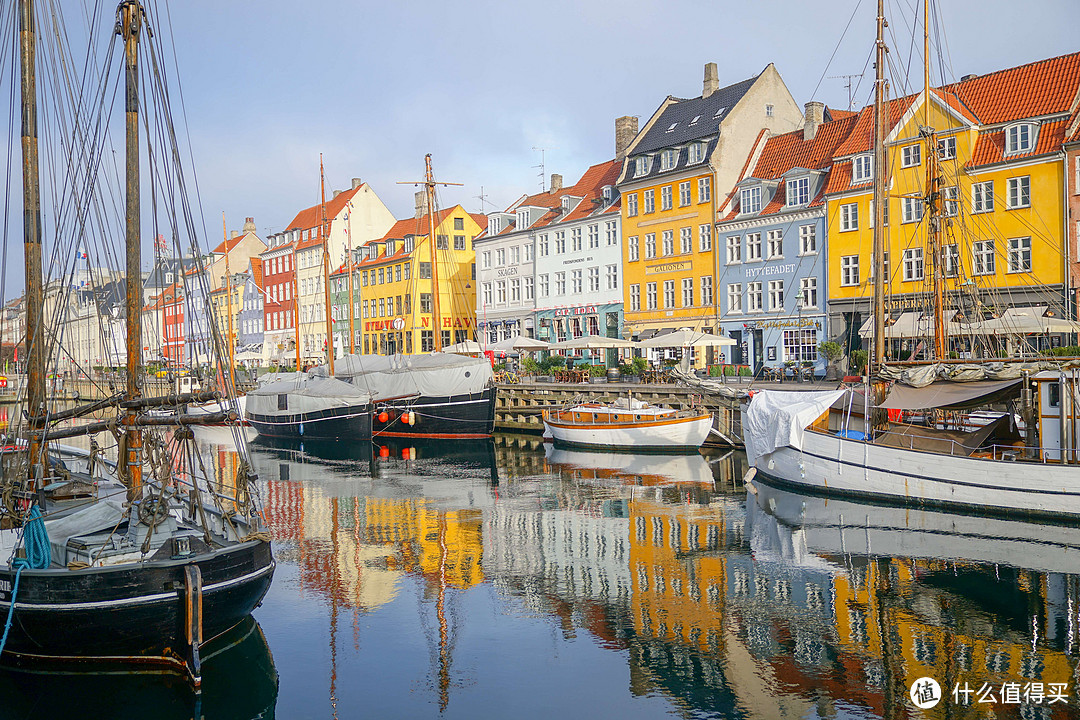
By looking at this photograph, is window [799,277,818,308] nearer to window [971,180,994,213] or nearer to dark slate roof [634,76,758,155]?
window [971,180,994,213]

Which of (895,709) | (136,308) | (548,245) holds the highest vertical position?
(548,245)

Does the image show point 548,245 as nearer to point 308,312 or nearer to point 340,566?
point 308,312

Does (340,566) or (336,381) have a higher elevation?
(336,381)

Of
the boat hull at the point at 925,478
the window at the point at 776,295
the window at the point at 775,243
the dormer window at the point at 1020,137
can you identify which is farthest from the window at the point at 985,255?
the boat hull at the point at 925,478

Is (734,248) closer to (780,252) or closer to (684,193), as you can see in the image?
(780,252)

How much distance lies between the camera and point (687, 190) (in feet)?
169

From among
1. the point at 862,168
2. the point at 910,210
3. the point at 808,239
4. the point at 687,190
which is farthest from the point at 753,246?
the point at 910,210

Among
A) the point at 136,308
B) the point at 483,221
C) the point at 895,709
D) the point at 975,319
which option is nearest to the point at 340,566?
the point at 136,308

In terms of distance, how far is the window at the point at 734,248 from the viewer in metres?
48.5

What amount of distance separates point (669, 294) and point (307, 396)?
21.4 meters

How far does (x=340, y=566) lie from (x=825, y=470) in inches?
550

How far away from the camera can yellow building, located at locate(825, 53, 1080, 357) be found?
36.2 metres

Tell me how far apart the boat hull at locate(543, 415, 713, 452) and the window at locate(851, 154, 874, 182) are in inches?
618

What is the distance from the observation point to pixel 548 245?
59938 millimetres
